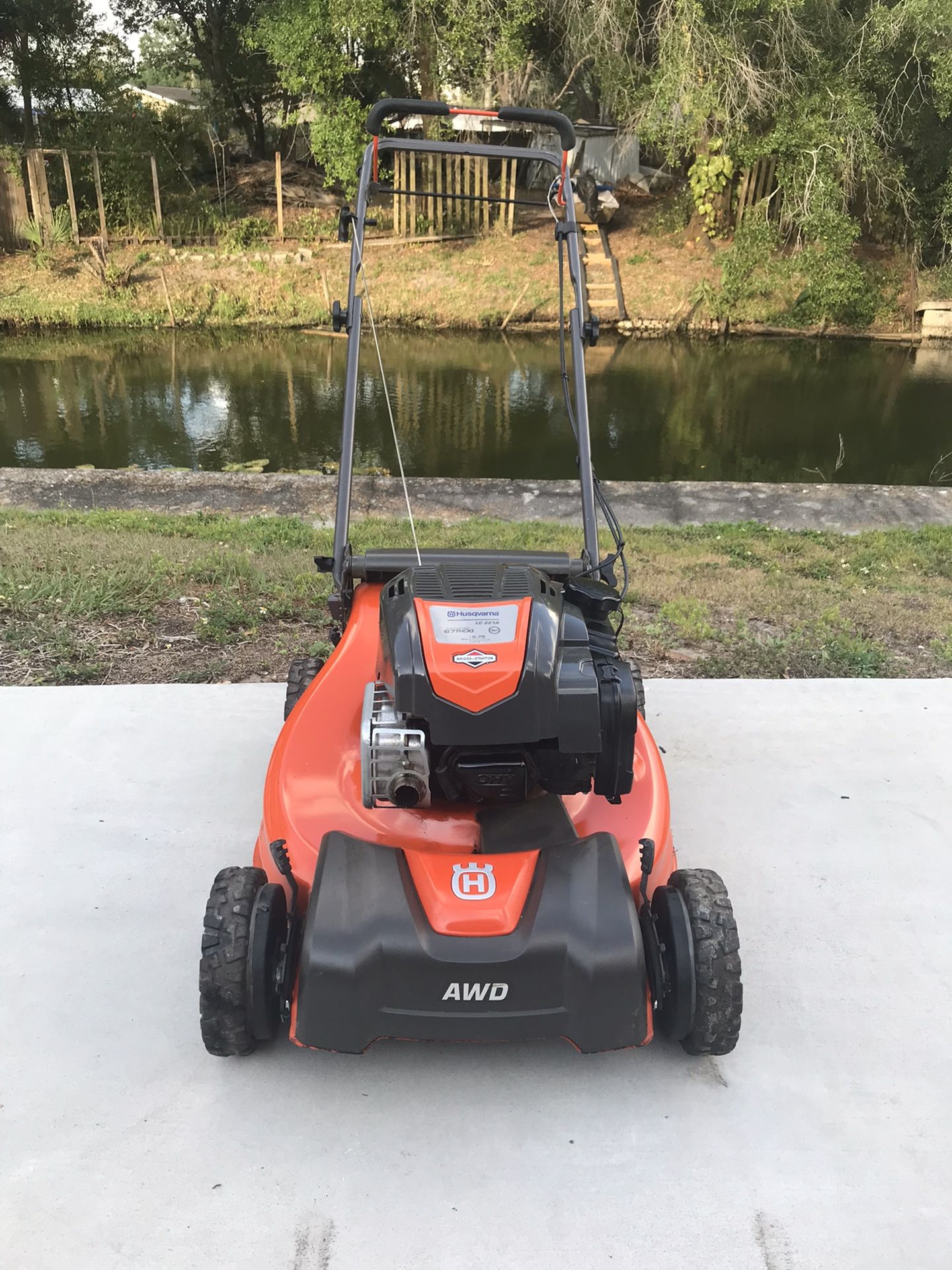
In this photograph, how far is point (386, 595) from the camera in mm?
2189

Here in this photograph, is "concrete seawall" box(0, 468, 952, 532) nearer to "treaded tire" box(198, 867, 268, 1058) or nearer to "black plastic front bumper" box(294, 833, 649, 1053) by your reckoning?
"treaded tire" box(198, 867, 268, 1058)

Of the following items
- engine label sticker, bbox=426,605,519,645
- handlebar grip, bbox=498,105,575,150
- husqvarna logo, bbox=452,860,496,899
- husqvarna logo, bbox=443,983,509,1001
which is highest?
handlebar grip, bbox=498,105,575,150

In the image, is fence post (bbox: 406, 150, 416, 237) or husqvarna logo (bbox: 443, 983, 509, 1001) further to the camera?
fence post (bbox: 406, 150, 416, 237)

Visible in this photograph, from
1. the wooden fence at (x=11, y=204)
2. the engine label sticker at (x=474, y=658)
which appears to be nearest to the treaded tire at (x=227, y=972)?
the engine label sticker at (x=474, y=658)

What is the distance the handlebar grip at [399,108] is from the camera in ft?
9.54

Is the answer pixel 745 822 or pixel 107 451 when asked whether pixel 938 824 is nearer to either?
pixel 745 822

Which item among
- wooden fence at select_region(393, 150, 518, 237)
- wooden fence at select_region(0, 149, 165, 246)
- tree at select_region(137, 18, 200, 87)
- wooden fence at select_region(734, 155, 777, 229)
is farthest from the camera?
tree at select_region(137, 18, 200, 87)

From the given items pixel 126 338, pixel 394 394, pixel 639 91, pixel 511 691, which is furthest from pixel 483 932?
pixel 639 91

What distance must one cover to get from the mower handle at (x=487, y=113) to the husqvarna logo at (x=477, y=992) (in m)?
2.28

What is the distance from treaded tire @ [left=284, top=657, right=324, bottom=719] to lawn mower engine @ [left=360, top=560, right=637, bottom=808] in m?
0.95

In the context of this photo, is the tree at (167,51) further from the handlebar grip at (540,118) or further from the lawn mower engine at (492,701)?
the lawn mower engine at (492,701)

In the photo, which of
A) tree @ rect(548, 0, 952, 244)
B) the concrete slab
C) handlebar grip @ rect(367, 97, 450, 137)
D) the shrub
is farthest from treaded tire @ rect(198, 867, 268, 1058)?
the shrub

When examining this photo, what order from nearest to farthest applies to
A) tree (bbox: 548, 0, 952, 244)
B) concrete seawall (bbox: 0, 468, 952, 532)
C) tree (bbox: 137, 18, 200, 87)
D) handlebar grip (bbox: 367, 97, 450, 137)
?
handlebar grip (bbox: 367, 97, 450, 137) < concrete seawall (bbox: 0, 468, 952, 532) < tree (bbox: 548, 0, 952, 244) < tree (bbox: 137, 18, 200, 87)

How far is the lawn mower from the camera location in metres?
1.78
